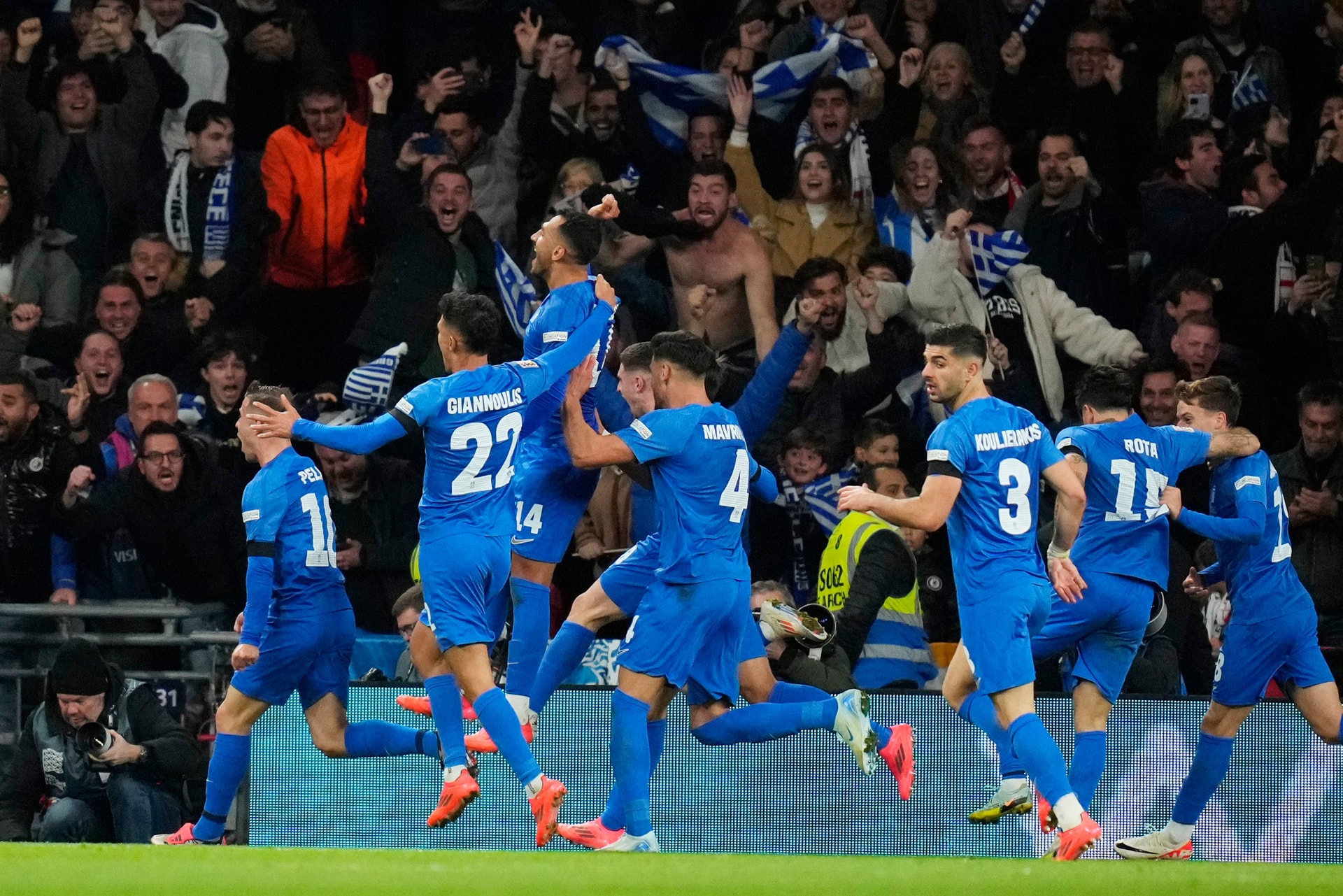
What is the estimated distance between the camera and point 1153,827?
777 cm

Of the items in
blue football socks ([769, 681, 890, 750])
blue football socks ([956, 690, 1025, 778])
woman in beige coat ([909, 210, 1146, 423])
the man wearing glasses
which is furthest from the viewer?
woman in beige coat ([909, 210, 1146, 423])

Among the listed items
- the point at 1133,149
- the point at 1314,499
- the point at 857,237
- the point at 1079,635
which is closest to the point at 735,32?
the point at 857,237

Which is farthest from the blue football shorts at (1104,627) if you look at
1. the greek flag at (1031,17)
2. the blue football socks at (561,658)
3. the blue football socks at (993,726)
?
the greek flag at (1031,17)

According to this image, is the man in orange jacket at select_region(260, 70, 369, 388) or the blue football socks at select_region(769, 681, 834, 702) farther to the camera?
the man in orange jacket at select_region(260, 70, 369, 388)

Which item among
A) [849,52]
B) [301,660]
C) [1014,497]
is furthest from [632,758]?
[849,52]

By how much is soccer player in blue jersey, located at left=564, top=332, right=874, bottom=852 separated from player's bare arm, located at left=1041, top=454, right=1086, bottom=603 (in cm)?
86

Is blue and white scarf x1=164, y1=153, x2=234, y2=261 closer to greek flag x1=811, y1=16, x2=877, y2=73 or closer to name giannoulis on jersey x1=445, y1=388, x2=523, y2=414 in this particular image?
greek flag x1=811, y1=16, x2=877, y2=73

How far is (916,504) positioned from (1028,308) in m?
3.71

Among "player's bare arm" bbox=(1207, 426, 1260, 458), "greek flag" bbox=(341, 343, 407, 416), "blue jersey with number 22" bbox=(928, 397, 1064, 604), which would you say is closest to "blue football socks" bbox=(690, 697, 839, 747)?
"blue jersey with number 22" bbox=(928, 397, 1064, 604)

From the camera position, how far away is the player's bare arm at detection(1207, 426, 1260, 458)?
7.24m

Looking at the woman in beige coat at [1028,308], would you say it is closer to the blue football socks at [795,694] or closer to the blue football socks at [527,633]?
the blue football socks at [795,694]

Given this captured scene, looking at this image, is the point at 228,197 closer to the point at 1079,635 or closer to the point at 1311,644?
the point at 1079,635

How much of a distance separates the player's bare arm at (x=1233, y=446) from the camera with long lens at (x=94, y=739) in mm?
4538

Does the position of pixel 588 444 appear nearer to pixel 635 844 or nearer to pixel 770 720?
pixel 770 720
